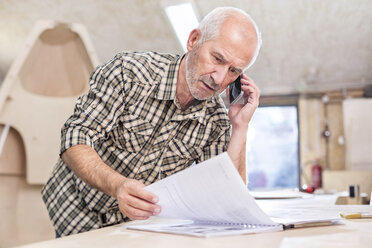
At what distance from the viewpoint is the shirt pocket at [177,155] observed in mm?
1308

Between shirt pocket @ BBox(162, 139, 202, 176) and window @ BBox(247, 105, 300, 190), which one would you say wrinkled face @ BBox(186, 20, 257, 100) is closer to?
shirt pocket @ BBox(162, 139, 202, 176)

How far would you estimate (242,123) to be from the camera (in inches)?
56.1

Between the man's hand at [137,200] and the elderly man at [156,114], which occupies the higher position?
the elderly man at [156,114]

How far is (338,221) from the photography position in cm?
89

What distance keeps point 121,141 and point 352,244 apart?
0.74 metres

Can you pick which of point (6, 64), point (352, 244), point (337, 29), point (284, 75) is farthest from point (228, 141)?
point (6, 64)

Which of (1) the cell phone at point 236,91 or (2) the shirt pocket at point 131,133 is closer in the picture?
(2) the shirt pocket at point 131,133

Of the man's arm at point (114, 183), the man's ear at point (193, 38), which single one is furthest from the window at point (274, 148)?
the man's arm at point (114, 183)

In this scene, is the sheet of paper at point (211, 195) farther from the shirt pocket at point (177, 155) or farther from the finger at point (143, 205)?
the shirt pocket at point (177, 155)

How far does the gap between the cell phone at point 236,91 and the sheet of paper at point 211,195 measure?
2.11 feet

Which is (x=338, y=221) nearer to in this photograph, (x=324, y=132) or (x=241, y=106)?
(x=241, y=106)

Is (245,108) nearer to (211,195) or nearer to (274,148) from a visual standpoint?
(211,195)

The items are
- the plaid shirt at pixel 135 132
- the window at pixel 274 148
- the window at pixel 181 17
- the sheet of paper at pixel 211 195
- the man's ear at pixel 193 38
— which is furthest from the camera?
the window at pixel 274 148

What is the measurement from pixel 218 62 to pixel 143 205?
0.57 meters
